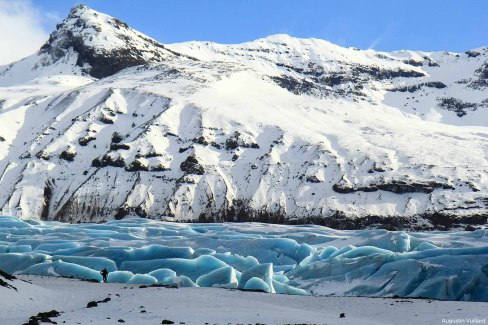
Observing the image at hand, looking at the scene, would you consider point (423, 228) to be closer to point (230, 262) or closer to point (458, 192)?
point (458, 192)

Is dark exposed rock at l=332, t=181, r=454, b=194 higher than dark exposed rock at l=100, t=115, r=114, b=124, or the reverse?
dark exposed rock at l=100, t=115, r=114, b=124

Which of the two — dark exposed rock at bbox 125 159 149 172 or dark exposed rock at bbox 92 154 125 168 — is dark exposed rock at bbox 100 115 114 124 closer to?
dark exposed rock at bbox 92 154 125 168

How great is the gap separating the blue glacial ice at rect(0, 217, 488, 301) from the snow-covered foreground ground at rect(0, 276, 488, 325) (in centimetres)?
855

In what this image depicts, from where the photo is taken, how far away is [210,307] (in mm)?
29781

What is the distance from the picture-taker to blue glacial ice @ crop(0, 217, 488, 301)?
42719 mm

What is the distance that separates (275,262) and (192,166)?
70.3 metres

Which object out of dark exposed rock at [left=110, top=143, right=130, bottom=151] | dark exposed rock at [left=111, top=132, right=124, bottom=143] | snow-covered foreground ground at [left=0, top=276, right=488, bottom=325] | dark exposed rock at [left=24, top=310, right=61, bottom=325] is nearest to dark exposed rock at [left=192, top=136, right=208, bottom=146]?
dark exposed rock at [left=110, top=143, right=130, bottom=151]

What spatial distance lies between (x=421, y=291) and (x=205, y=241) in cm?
3212

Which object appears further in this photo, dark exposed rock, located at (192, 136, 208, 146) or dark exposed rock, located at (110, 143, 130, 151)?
dark exposed rock, located at (192, 136, 208, 146)

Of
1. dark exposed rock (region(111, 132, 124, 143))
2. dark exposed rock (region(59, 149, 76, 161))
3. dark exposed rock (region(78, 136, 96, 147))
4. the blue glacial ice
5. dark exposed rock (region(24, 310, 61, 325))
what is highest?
dark exposed rock (region(111, 132, 124, 143))

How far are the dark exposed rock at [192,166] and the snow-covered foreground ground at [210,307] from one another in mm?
86312

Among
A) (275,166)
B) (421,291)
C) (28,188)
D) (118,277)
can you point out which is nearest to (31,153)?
(28,188)

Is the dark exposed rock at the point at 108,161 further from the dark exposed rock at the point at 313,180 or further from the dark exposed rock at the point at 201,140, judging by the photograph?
the dark exposed rock at the point at 313,180

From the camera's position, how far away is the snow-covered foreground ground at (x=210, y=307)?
2603cm
